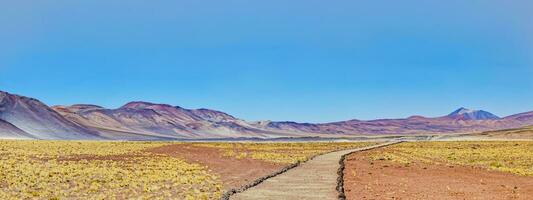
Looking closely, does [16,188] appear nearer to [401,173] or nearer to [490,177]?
[401,173]

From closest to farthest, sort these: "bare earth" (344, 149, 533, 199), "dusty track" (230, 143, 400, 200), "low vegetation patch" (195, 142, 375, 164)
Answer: "dusty track" (230, 143, 400, 200)
"bare earth" (344, 149, 533, 199)
"low vegetation patch" (195, 142, 375, 164)

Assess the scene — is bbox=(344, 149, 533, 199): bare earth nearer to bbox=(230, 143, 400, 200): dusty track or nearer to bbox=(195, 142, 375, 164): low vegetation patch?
bbox=(230, 143, 400, 200): dusty track

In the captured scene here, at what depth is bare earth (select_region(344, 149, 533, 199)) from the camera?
22031mm

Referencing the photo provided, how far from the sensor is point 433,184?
26.4m

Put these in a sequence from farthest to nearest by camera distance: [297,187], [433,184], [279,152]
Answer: [279,152], [433,184], [297,187]

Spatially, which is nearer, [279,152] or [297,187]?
[297,187]

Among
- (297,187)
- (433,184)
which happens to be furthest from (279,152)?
(297,187)

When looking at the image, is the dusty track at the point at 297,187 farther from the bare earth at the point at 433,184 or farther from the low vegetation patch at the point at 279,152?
the low vegetation patch at the point at 279,152

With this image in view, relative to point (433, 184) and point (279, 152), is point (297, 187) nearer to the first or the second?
point (433, 184)

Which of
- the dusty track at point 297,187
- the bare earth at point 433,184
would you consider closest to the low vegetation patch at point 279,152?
the bare earth at point 433,184

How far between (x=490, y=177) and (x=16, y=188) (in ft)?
72.6

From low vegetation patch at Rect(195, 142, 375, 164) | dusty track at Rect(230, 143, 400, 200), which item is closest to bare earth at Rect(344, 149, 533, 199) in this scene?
dusty track at Rect(230, 143, 400, 200)

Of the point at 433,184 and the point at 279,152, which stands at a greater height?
the point at 279,152

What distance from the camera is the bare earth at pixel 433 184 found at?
72.3ft
